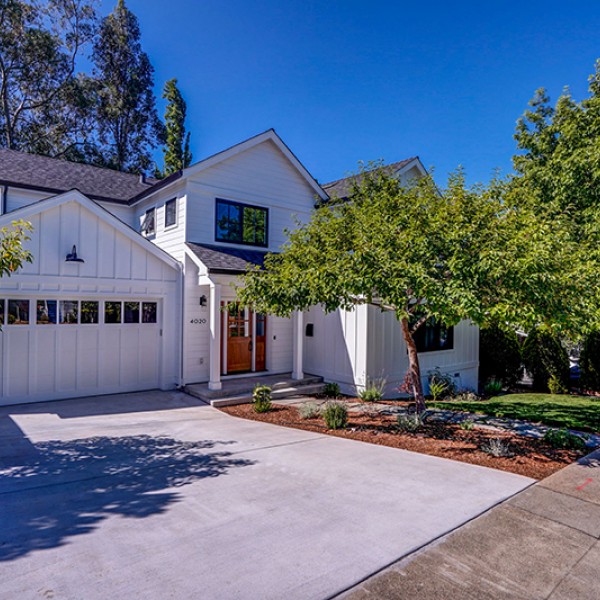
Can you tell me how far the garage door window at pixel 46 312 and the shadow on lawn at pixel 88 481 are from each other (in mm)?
3981

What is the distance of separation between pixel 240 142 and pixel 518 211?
8538 mm

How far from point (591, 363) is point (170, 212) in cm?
1487

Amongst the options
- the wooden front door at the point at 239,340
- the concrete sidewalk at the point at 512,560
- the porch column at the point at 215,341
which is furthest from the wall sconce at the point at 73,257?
the concrete sidewalk at the point at 512,560

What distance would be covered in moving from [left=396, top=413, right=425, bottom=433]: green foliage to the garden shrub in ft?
29.1

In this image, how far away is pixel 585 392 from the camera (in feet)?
46.2

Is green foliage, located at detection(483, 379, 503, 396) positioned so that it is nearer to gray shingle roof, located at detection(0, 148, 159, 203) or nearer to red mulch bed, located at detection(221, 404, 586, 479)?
red mulch bed, located at detection(221, 404, 586, 479)

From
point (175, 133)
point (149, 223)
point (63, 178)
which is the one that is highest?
point (175, 133)

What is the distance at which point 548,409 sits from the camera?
10.6m

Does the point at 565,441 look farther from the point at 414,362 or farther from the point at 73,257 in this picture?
the point at 73,257

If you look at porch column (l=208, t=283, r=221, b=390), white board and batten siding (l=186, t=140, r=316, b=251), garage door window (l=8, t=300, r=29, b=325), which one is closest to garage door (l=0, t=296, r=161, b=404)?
garage door window (l=8, t=300, r=29, b=325)

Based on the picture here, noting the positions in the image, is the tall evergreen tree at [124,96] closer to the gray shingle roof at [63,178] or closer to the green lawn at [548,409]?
the gray shingle roof at [63,178]

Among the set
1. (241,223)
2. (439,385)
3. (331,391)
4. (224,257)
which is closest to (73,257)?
(224,257)

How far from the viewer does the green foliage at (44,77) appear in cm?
2838

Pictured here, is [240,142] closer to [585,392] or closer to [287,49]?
[287,49]
